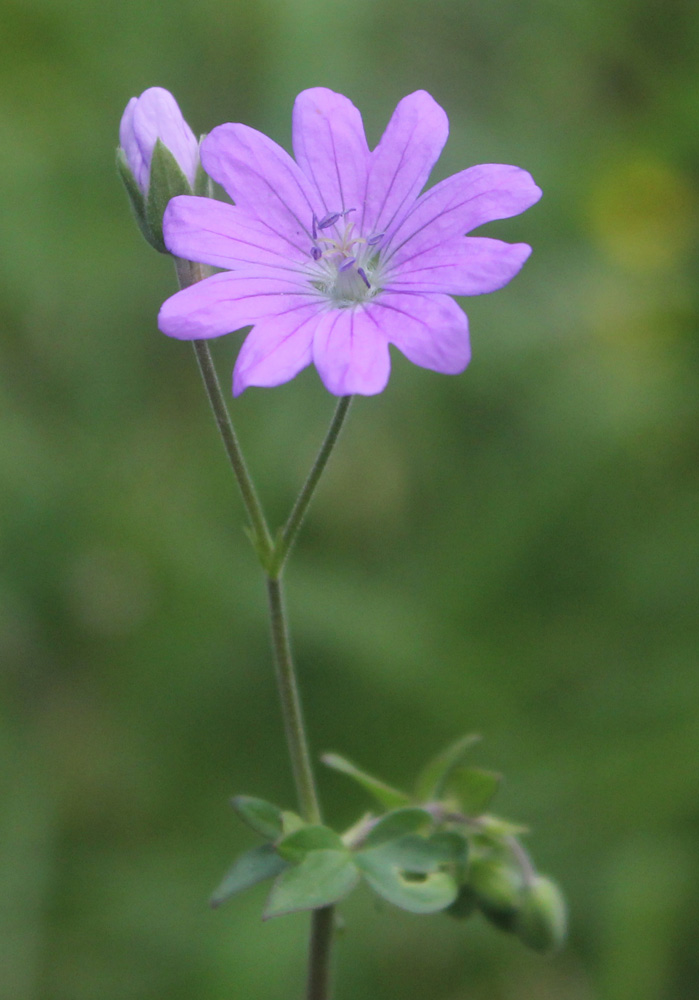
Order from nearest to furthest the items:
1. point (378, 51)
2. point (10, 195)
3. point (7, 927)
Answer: point (7, 927) < point (10, 195) < point (378, 51)

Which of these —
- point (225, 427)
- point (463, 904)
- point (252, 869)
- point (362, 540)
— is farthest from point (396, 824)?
point (362, 540)

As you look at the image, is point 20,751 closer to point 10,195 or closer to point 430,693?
point 430,693

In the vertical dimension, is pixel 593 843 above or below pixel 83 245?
below

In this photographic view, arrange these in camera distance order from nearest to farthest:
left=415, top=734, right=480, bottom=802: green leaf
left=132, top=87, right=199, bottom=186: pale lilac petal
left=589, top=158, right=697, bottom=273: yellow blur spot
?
left=132, top=87, right=199, bottom=186: pale lilac petal → left=415, top=734, right=480, bottom=802: green leaf → left=589, top=158, right=697, bottom=273: yellow blur spot

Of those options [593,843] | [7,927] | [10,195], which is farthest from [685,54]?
[7,927]

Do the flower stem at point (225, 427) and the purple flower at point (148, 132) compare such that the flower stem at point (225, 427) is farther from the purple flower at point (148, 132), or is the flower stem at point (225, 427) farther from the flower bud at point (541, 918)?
the flower bud at point (541, 918)

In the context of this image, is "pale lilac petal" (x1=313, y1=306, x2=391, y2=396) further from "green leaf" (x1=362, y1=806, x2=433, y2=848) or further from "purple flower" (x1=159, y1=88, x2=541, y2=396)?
"green leaf" (x1=362, y1=806, x2=433, y2=848)

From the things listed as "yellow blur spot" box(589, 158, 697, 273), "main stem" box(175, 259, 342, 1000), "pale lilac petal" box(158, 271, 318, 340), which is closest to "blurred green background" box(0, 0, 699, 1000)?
"yellow blur spot" box(589, 158, 697, 273)
